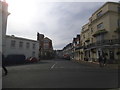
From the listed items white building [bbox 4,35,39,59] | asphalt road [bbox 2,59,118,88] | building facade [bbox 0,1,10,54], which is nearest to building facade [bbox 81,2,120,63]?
asphalt road [bbox 2,59,118,88]

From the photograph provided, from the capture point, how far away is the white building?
36.8 meters

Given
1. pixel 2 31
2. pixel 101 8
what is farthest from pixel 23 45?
pixel 101 8

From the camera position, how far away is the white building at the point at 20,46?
36.8 m

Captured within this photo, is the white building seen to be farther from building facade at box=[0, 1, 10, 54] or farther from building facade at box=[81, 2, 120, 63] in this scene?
building facade at box=[81, 2, 120, 63]

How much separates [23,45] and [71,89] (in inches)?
1448

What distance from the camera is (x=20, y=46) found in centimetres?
4109

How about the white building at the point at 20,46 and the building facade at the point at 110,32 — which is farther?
the white building at the point at 20,46

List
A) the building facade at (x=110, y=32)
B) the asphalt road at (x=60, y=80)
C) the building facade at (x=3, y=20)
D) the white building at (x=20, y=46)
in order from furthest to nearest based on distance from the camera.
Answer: the white building at (x=20, y=46), the building facade at (x=3, y=20), the building facade at (x=110, y=32), the asphalt road at (x=60, y=80)

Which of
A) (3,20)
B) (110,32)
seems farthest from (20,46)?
(110,32)

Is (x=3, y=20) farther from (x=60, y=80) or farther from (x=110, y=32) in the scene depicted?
(x=60, y=80)

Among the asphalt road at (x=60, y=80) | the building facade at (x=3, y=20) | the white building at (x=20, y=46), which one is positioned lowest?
the asphalt road at (x=60, y=80)

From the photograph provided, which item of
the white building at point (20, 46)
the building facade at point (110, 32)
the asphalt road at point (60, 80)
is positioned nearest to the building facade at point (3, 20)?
the white building at point (20, 46)

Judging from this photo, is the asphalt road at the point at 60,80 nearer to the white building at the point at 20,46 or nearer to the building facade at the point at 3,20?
the building facade at the point at 3,20

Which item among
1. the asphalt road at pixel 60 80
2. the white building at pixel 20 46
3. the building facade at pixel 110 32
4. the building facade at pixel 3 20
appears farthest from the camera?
the white building at pixel 20 46
